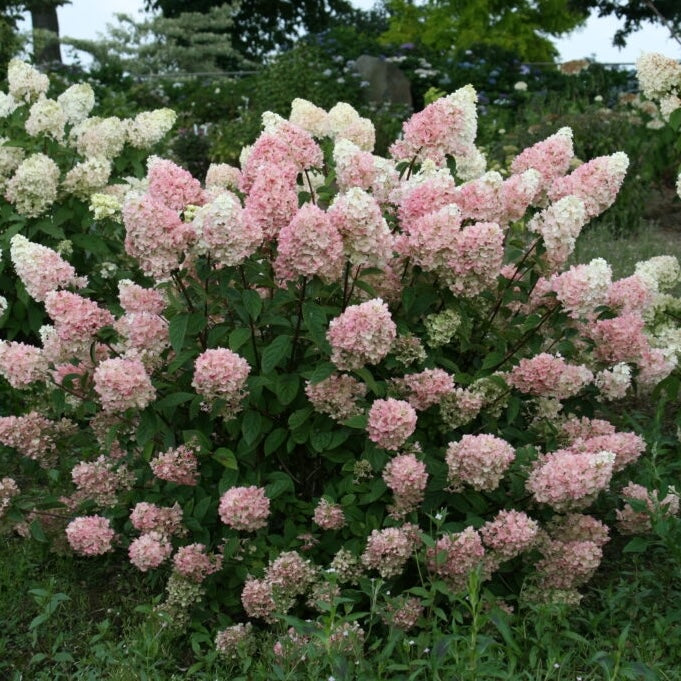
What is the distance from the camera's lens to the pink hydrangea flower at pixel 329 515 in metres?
Answer: 3.68

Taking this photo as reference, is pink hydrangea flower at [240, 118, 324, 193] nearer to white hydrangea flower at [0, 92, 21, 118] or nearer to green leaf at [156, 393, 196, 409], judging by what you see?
green leaf at [156, 393, 196, 409]

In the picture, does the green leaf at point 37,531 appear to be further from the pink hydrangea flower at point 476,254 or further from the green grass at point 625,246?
the green grass at point 625,246

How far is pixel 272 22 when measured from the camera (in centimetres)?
3281

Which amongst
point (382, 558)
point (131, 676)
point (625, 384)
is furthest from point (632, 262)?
point (131, 676)

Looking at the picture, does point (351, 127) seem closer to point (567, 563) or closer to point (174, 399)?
point (174, 399)

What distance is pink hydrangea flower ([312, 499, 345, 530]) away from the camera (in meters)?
3.68

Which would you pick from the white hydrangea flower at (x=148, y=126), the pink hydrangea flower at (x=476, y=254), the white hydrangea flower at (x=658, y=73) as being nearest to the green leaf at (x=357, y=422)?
the pink hydrangea flower at (x=476, y=254)

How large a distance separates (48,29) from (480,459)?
24.6 meters

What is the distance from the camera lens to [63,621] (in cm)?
404

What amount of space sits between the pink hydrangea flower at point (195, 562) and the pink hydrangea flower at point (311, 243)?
1.12m

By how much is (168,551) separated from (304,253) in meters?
1.26

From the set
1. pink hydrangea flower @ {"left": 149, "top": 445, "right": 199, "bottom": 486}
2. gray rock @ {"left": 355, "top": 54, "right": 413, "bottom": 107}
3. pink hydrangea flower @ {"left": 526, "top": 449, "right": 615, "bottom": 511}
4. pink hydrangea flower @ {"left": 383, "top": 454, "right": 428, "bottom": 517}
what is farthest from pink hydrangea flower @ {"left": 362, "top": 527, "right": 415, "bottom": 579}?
gray rock @ {"left": 355, "top": 54, "right": 413, "bottom": 107}

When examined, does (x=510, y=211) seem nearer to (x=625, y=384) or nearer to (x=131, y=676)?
(x=625, y=384)

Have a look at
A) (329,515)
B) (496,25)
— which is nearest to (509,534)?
(329,515)
